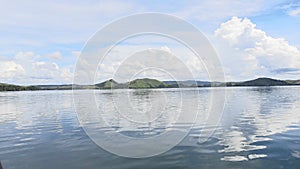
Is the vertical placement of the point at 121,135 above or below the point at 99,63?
below

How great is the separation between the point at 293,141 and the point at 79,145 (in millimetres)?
18020

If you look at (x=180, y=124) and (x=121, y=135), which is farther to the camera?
(x=180, y=124)

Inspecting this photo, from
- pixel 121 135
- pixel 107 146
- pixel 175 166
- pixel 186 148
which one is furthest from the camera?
pixel 121 135

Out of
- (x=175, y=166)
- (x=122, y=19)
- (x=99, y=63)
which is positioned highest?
(x=122, y=19)

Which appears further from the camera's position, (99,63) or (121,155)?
(121,155)

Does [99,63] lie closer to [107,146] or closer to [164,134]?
[107,146]

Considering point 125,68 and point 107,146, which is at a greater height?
point 125,68

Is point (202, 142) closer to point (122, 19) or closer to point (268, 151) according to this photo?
point (268, 151)

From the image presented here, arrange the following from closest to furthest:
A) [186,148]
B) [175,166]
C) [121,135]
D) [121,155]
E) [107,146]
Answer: [175,166] → [121,155] → [186,148] → [107,146] → [121,135]

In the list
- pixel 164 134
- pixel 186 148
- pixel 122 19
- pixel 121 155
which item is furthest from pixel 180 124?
pixel 122 19

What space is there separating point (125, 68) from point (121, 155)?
20.8 ft

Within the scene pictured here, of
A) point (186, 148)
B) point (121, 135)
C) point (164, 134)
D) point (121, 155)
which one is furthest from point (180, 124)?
point (121, 155)

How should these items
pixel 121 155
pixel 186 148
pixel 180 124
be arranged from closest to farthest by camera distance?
pixel 121 155 → pixel 186 148 → pixel 180 124

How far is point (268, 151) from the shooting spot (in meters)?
22.4
